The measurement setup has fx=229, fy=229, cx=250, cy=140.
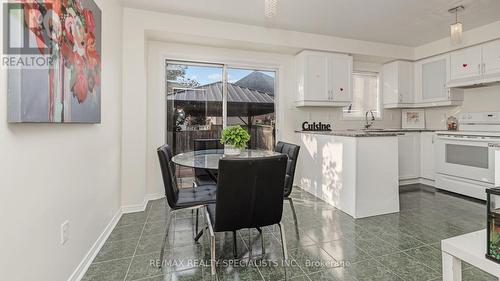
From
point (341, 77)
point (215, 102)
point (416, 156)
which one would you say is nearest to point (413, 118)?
point (416, 156)

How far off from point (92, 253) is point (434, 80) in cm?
541

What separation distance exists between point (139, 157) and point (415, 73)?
4.98m

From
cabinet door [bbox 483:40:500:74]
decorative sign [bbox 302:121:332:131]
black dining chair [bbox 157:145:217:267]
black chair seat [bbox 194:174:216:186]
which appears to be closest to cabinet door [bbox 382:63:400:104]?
cabinet door [bbox 483:40:500:74]

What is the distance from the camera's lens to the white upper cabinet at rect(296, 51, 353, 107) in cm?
371

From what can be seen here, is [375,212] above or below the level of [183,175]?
below

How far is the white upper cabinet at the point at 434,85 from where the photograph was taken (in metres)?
3.87

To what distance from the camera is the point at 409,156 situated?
4.05m

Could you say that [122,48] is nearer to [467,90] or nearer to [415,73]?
[415,73]

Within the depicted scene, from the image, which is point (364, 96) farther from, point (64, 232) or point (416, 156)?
point (64, 232)

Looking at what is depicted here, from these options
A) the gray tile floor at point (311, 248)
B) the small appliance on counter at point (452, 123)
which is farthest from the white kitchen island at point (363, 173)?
the small appliance on counter at point (452, 123)

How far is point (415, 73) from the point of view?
14.3 ft

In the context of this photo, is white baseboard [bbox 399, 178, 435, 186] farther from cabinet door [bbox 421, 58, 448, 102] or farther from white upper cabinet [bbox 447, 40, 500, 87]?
white upper cabinet [bbox 447, 40, 500, 87]

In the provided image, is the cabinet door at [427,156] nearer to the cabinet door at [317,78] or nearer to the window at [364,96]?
the window at [364,96]

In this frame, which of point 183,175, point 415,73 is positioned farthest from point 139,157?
point 415,73
